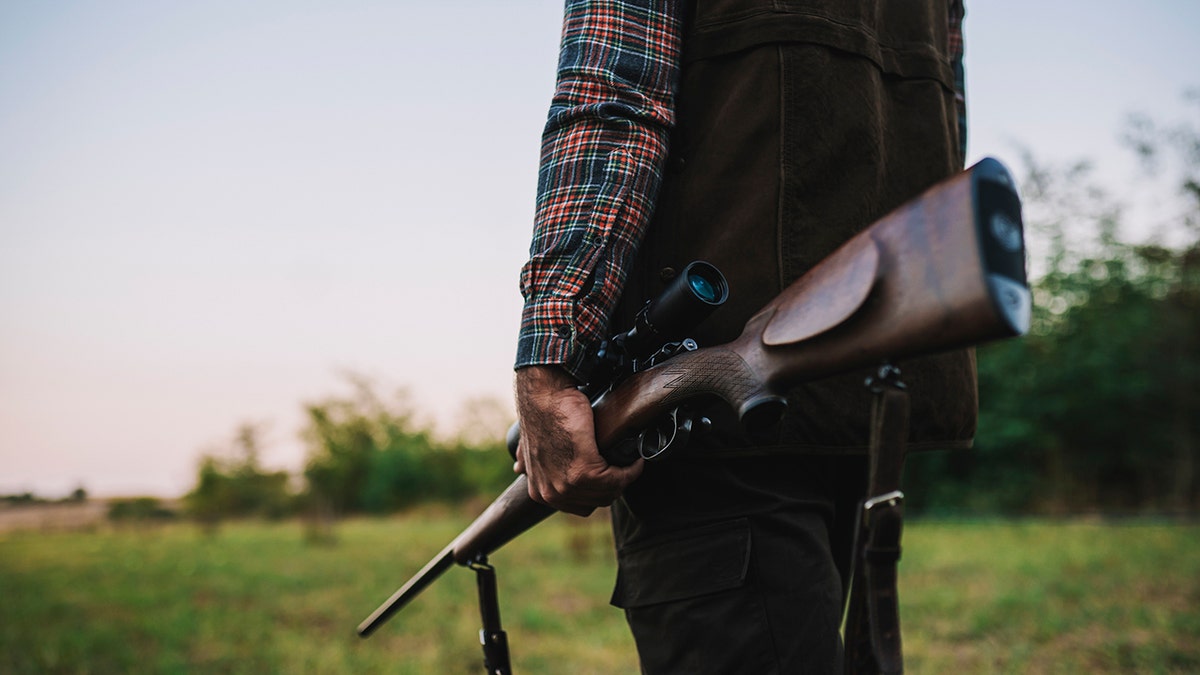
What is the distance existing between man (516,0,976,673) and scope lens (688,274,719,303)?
0.12m

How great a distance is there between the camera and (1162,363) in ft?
66.3

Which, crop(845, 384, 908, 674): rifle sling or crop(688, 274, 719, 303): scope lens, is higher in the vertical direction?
crop(688, 274, 719, 303): scope lens

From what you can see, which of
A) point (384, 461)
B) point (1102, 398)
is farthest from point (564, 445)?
point (384, 461)

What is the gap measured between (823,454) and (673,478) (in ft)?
0.93

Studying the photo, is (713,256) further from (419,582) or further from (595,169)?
(419,582)

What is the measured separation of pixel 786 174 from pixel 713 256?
0.20 m

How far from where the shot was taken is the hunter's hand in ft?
4.60

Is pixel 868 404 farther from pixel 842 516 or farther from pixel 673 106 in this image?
pixel 673 106

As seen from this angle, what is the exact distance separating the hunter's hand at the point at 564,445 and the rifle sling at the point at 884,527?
452mm

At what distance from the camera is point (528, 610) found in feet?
21.8

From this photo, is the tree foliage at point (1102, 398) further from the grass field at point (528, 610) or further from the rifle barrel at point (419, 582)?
the rifle barrel at point (419, 582)

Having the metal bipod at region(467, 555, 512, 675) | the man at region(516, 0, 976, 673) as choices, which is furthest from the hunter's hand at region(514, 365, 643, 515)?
the metal bipod at region(467, 555, 512, 675)

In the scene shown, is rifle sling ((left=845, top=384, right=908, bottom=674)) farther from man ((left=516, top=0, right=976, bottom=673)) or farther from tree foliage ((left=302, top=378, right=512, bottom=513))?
tree foliage ((left=302, top=378, right=512, bottom=513))

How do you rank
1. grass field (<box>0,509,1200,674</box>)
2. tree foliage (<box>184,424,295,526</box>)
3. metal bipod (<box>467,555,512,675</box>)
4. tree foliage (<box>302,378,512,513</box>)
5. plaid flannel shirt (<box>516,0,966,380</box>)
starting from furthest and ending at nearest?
tree foliage (<box>184,424,295,526</box>)
tree foliage (<box>302,378,512,513</box>)
grass field (<box>0,509,1200,674</box>)
metal bipod (<box>467,555,512,675</box>)
plaid flannel shirt (<box>516,0,966,380</box>)
